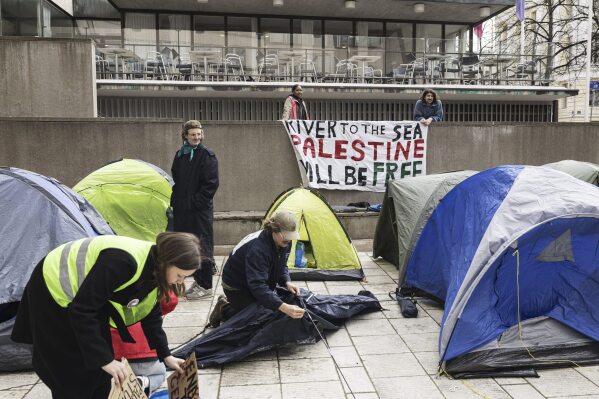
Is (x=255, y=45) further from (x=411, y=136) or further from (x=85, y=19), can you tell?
(x=411, y=136)

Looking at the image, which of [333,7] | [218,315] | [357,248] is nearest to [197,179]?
[218,315]

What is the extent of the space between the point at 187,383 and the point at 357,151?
309 inches

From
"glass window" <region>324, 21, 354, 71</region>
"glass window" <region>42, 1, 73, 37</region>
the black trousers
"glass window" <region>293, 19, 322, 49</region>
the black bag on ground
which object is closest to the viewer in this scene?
the black trousers

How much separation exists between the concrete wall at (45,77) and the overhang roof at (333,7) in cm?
623

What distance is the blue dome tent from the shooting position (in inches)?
193

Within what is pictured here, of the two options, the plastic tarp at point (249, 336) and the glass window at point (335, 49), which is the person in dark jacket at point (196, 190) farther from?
the glass window at point (335, 49)

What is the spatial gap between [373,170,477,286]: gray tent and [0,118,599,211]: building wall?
2.23 m

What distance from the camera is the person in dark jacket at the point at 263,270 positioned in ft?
15.9

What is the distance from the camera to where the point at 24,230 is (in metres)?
5.23

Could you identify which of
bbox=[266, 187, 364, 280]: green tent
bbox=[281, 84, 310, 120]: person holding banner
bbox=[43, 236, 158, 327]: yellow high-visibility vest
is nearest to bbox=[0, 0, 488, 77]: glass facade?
bbox=[281, 84, 310, 120]: person holding banner

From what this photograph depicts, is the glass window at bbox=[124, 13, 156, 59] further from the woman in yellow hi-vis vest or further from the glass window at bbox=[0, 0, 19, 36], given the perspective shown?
the woman in yellow hi-vis vest

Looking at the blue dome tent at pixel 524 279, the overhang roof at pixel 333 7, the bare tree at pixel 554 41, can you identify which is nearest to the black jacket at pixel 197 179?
the blue dome tent at pixel 524 279

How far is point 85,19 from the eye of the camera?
17.1 meters

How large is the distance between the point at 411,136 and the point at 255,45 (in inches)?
273
